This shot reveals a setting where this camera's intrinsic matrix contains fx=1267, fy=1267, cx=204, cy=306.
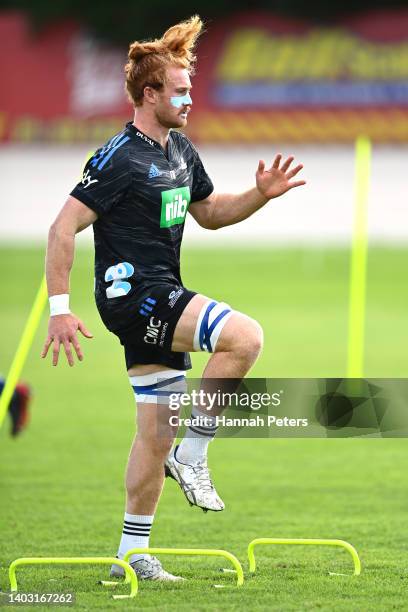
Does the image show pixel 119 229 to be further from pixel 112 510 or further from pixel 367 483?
pixel 367 483

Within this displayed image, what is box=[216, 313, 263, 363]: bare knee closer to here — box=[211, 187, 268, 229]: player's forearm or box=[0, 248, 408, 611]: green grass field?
box=[211, 187, 268, 229]: player's forearm

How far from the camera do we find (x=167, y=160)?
616cm

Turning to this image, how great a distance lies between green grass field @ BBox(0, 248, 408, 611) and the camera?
588cm

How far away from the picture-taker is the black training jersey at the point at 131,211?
5895 millimetres

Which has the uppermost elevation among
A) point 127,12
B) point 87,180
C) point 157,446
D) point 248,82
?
point 127,12

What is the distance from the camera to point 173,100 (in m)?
6.09

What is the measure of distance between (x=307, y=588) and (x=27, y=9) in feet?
120

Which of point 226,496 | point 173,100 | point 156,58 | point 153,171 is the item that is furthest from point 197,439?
point 226,496

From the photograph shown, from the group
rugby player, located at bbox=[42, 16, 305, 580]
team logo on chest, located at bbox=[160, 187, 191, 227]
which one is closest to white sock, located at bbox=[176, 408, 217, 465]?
rugby player, located at bbox=[42, 16, 305, 580]

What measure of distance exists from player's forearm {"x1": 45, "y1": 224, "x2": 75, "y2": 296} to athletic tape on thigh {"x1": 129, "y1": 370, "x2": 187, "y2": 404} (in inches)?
24.4

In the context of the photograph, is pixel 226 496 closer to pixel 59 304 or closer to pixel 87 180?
pixel 59 304

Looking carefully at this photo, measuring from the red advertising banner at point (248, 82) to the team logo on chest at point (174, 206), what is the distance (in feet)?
103

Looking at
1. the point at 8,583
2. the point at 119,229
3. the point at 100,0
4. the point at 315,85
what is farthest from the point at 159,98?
the point at 100,0

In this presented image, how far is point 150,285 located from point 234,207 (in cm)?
90
